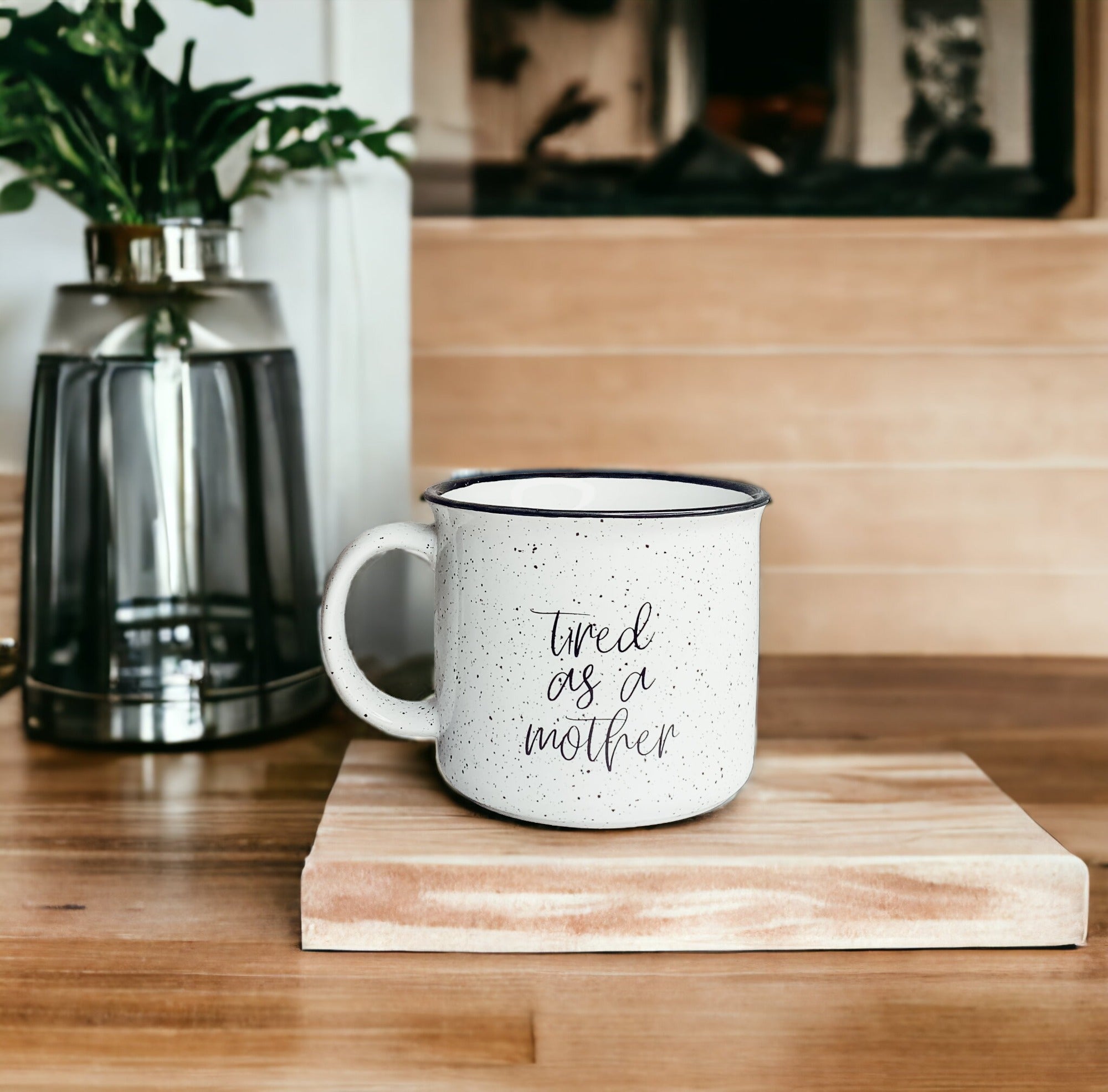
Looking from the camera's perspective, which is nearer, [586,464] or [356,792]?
[356,792]


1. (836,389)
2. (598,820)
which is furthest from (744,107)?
(598,820)

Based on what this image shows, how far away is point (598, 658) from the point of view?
1.58 feet

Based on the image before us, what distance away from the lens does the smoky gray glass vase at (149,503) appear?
2.14 ft

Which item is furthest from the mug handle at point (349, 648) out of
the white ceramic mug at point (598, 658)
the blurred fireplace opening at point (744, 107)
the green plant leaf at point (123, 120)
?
the blurred fireplace opening at point (744, 107)

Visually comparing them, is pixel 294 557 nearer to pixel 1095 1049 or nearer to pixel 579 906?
pixel 579 906

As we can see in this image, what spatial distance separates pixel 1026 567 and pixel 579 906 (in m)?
0.54

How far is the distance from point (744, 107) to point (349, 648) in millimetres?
512

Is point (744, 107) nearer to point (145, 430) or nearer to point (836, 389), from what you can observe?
point (836, 389)

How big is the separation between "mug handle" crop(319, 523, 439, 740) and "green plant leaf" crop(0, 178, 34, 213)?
35cm

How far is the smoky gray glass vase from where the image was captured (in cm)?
65

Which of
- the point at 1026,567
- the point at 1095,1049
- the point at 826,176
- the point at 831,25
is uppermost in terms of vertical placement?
the point at 831,25

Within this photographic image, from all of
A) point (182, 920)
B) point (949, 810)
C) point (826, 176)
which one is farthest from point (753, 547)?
point (826, 176)

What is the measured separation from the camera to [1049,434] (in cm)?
83

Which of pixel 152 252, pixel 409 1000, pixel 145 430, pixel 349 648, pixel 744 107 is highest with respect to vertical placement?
pixel 744 107
